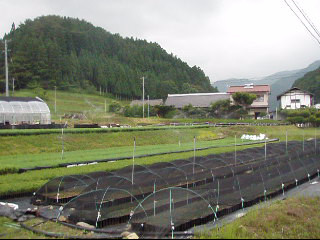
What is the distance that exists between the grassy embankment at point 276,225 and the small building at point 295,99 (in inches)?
2007

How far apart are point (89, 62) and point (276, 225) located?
3153 inches

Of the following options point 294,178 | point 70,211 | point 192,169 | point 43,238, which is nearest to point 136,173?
point 192,169

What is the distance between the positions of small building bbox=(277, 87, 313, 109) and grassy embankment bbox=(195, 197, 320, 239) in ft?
167

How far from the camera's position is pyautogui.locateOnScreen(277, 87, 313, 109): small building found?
5622cm

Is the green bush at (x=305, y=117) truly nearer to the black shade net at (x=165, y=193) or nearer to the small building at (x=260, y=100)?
the small building at (x=260, y=100)

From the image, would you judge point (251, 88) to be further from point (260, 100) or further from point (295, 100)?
point (295, 100)

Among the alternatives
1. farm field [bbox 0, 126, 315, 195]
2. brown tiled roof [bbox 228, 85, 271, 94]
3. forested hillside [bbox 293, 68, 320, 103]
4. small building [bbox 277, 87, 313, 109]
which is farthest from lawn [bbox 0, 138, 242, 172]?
forested hillside [bbox 293, 68, 320, 103]

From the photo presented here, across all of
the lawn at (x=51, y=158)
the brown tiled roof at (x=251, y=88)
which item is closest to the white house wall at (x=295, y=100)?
the brown tiled roof at (x=251, y=88)

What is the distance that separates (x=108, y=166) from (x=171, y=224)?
8265 millimetres

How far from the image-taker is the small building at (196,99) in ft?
198

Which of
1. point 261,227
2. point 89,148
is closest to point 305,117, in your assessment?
point 89,148

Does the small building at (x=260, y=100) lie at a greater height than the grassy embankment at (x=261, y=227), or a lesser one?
greater

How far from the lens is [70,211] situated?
821 cm

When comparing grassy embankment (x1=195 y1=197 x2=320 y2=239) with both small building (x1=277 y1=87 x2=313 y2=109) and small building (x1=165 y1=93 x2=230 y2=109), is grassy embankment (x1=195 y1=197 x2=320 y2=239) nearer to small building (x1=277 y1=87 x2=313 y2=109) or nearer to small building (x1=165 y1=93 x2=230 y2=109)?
small building (x1=277 y1=87 x2=313 y2=109)
